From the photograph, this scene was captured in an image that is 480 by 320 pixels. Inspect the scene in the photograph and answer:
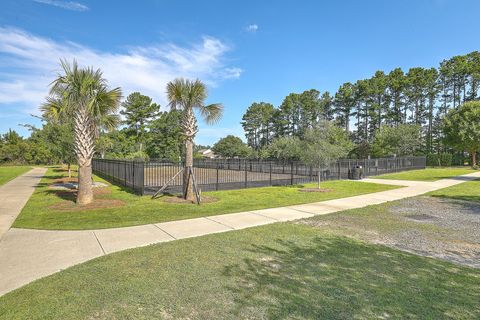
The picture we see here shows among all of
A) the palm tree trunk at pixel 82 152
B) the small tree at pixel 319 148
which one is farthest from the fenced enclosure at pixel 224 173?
the palm tree trunk at pixel 82 152

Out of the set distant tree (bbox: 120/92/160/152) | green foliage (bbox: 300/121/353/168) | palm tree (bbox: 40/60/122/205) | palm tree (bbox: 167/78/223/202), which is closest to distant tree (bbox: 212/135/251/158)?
distant tree (bbox: 120/92/160/152)

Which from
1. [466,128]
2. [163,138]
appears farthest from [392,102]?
[163,138]

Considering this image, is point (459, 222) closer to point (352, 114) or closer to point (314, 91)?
point (352, 114)

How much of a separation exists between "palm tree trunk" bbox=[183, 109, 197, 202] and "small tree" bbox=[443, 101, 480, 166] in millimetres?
31642

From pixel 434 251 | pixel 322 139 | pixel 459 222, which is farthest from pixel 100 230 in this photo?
pixel 322 139

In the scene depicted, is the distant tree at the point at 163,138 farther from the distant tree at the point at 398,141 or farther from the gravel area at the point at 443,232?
the gravel area at the point at 443,232

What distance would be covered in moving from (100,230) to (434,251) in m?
7.12

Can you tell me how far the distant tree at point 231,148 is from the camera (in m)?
64.5

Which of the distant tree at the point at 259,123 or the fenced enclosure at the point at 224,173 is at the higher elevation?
the distant tree at the point at 259,123

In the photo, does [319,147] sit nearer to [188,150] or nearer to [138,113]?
[188,150]

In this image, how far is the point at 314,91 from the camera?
6681 centimetres

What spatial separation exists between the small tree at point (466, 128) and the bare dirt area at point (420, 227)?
25.0 meters

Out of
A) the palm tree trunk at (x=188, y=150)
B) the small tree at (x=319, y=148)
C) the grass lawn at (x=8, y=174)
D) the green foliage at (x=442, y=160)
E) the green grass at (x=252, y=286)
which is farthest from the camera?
the green foliage at (x=442, y=160)

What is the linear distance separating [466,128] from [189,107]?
32.4m
